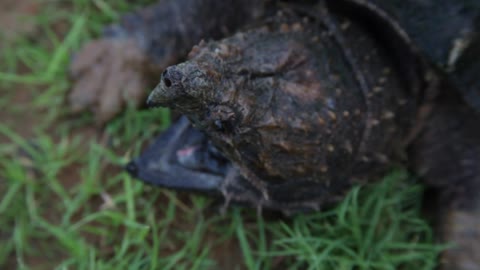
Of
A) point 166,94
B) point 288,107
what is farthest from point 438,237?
point 166,94

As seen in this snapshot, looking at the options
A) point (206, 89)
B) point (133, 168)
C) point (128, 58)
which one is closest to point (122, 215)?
point (133, 168)

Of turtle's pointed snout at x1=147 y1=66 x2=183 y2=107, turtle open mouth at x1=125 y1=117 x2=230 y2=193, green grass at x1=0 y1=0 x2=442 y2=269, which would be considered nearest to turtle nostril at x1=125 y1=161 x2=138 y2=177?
turtle open mouth at x1=125 y1=117 x2=230 y2=193

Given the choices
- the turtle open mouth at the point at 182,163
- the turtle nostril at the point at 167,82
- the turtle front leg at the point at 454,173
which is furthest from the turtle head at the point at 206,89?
the turtle front leg at the point at 454,173

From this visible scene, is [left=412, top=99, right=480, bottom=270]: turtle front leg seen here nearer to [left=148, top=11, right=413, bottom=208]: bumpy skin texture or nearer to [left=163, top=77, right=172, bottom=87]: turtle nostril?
[left=148, top=11, right=413, bottom=208]: bumpy skin texture

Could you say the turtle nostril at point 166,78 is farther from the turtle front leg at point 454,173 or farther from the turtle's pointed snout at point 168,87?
the turtle front leg at point 454,173

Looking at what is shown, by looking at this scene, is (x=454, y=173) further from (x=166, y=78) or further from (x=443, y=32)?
(x=166, y=78)

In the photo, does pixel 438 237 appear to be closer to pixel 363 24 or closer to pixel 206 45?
pixel 363 24
